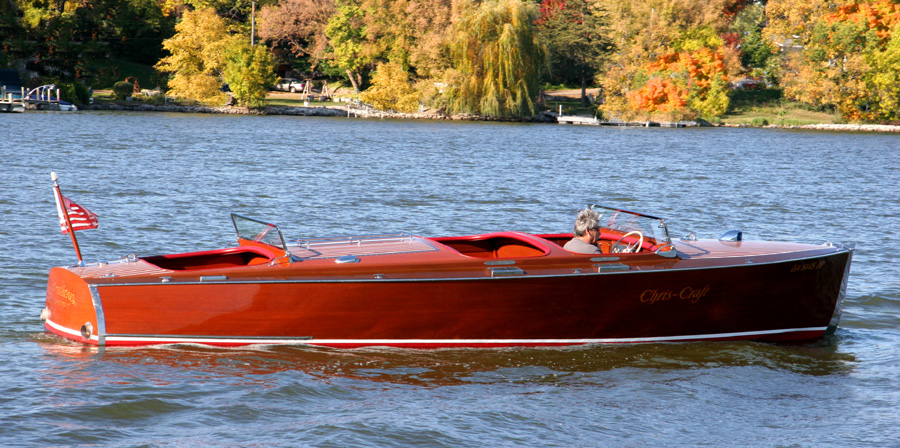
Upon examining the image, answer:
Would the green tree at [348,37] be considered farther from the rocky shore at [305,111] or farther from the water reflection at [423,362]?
the water reflection at [423,362]

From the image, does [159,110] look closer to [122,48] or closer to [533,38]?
[122,48]

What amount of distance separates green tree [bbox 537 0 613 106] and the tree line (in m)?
0.11

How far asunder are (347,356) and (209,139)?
31990mm

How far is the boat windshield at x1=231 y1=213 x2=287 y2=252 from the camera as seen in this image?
9423 mm

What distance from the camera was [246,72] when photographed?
60.2 meters

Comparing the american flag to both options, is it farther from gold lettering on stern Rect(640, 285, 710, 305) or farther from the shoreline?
the shoreline

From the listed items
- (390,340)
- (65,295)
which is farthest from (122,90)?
(390,340)

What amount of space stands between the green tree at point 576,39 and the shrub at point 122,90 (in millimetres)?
30199

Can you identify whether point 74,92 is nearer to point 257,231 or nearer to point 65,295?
point 257,231

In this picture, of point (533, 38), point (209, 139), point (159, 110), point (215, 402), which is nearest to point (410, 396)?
point (215, 402)

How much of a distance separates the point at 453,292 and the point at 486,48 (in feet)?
162

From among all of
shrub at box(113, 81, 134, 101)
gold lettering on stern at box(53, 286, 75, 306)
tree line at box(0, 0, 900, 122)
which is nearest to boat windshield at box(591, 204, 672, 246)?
gold lettering on stern at box(53, 286, 75, 306)

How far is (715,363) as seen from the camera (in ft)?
32.4

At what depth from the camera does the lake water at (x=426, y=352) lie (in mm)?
7793
